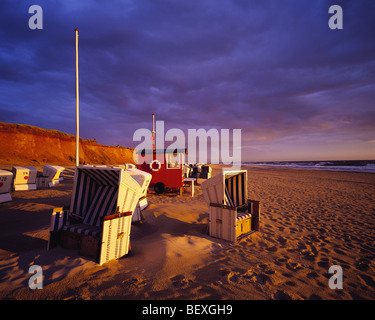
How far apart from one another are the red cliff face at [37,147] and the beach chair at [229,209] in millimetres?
38625

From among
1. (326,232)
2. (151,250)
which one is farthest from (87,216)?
(326,232)

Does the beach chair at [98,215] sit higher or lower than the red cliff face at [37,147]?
lower

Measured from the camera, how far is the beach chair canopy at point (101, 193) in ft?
14.5

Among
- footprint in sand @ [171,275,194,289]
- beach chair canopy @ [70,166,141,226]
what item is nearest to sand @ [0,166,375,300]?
footprint in sand @ [171,275,194,289]

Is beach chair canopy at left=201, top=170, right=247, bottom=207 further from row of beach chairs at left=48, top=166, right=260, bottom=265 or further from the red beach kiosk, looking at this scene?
the red beach kiosk

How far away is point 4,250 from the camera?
450 cm

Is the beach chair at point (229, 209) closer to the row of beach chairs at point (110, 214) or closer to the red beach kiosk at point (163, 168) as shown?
the row of beach chairs at point (110, 214)

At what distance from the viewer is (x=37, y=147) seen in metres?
40.6

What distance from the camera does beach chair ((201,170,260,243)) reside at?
5137 millimetres

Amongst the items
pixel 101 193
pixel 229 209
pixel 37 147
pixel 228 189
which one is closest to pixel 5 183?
pixel 101 193

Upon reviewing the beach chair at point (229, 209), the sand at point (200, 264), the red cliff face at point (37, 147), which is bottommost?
the sand at point (200, 264)

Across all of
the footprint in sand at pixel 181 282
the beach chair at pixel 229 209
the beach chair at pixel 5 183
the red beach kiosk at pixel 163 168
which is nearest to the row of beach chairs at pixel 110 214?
the beach chair at pixel 229 209

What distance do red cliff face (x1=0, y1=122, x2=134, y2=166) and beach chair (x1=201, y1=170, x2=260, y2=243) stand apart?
38.6m
